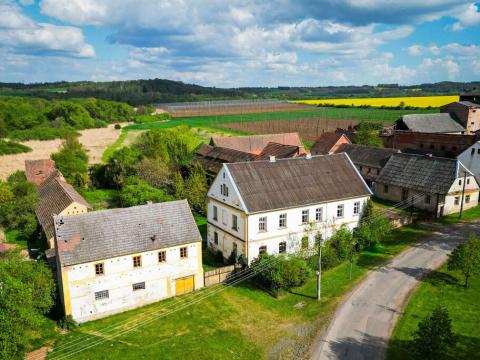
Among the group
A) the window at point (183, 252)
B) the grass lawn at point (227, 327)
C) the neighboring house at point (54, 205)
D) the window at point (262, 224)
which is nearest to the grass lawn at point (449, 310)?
the grass lawn at point (227, 327)

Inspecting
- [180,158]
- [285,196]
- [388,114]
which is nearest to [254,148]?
[180,158]

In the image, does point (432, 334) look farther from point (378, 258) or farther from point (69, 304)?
point (69, 304)

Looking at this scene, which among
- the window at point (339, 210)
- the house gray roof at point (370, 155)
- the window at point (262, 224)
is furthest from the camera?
the house gray roof at point (370, 155)

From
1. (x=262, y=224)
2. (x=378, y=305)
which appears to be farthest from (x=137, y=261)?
(x=378, y=305)

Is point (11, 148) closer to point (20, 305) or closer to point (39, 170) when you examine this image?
point (39, 170)

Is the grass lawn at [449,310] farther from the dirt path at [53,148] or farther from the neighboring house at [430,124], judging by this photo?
the dirt path at [53,148]

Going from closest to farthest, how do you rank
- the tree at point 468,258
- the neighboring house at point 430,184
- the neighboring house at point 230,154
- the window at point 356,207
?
the tree at point 468,258 → the window at point 356,207 → the neighboring house at point 430,184 → the neighboring house at point 230,154
